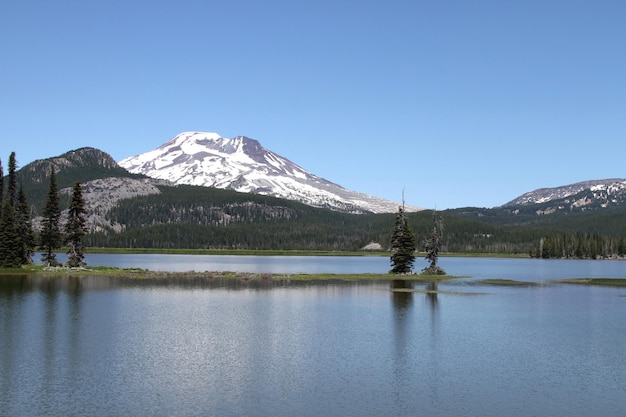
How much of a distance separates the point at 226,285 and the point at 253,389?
210 ft

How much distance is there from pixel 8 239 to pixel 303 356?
8420 cm

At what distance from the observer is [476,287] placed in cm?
10506

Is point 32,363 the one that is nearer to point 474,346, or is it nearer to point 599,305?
point 474,346

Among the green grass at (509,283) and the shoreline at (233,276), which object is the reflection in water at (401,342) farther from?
the green grass at (509,283)

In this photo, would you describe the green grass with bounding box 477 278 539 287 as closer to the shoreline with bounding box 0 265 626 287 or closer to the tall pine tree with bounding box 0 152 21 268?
the shoreline with bounding box 0 265 626 287

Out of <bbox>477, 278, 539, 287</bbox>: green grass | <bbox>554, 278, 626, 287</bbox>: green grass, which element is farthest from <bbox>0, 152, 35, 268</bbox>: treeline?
<bbox>554, 278, 626, 287</bbox>: green grass

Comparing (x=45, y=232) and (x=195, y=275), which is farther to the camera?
(x=45, y=232)

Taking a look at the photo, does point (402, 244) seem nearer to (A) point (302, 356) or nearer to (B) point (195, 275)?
(B) point (195, 275)

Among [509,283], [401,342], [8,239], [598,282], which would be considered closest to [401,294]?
[509,283]

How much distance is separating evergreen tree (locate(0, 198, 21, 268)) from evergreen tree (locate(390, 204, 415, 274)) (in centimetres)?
6814

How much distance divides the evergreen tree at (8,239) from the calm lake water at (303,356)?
3211 centimetres

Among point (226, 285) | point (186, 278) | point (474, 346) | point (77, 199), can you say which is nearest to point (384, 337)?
point (474, 346)

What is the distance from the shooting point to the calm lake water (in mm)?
33531

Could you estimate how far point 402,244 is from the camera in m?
124
